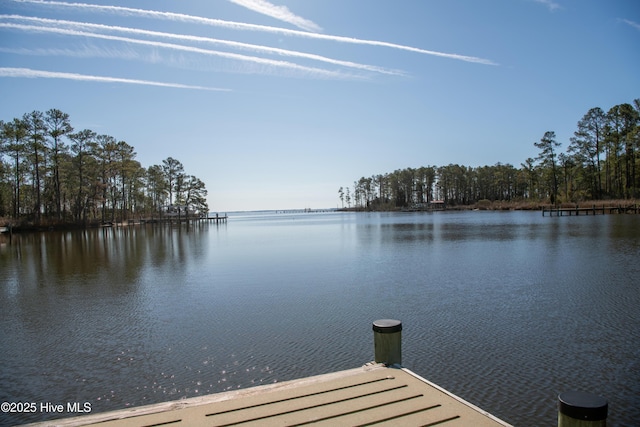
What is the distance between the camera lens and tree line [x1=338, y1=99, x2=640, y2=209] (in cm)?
5741

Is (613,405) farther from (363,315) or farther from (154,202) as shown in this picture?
(154,202)

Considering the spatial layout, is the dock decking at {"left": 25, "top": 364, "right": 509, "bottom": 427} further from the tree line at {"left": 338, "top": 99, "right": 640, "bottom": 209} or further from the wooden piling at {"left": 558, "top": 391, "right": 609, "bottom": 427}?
the tree line at {"left": 338, "top": 99, "right": 640, "bottom": 209}

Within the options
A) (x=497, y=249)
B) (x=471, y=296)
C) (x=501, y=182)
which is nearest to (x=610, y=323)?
(x=471, y=296)

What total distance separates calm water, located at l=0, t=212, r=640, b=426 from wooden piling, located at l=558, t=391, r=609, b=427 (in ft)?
5.69

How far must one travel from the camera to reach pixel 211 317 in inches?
352

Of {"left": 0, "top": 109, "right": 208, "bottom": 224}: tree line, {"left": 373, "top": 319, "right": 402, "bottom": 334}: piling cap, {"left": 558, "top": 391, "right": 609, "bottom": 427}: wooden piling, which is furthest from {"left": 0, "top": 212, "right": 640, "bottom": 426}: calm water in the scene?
Result: {"left": 0, "top": 109, "right": 208, "bottom": 224}: tree line

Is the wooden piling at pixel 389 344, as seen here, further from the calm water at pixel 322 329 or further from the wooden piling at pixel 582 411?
the wooden piling at pixel 582 411

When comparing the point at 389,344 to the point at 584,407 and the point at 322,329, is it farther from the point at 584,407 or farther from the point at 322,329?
the point at 322,329

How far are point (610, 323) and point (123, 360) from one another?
29.4 ft

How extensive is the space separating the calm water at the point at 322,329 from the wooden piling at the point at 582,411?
1.73 meters

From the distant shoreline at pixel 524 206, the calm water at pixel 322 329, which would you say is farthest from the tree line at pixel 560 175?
the calm water at pixel 322 329

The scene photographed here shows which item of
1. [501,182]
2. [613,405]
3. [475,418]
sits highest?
[501,182]

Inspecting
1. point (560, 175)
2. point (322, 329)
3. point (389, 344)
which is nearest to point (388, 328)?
point (389, 344)

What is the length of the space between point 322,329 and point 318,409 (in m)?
4.11
